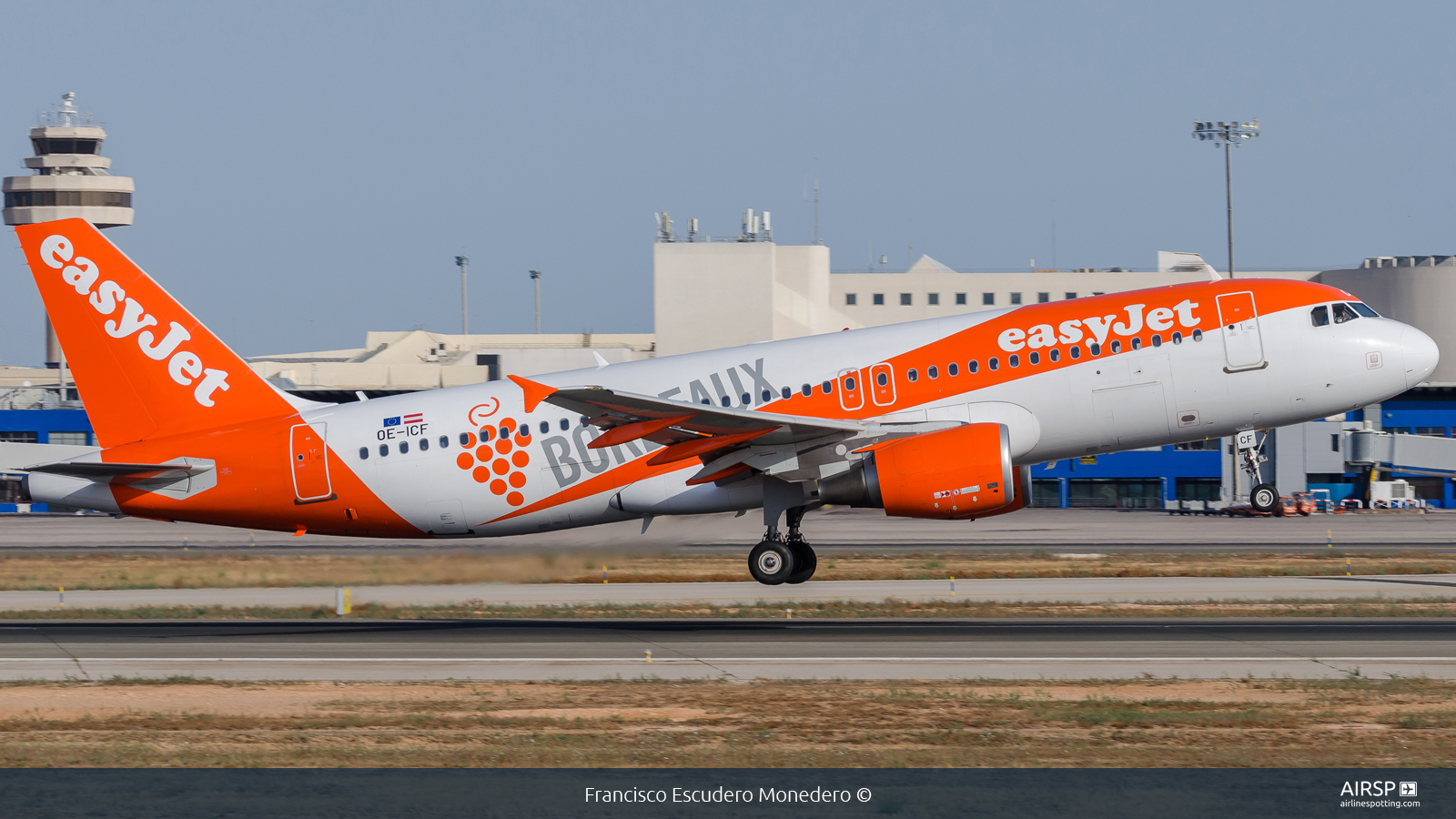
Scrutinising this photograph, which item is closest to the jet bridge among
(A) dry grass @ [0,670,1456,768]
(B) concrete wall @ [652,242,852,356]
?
(B) concrete wall @ [652,242,852,356]

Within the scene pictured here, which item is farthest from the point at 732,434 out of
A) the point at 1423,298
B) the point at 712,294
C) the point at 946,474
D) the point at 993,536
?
the point at 1423,298

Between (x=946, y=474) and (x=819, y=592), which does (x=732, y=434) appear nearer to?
(x=946, y=474)

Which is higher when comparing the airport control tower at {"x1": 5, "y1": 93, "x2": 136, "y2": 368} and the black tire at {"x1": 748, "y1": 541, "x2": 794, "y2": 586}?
the airport control tower at {"x1": 5, "y1": 93, "x2": 136, "y2": 368}

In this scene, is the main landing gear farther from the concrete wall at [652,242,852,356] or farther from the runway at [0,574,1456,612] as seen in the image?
the concrete wall at [652,242,852,356]

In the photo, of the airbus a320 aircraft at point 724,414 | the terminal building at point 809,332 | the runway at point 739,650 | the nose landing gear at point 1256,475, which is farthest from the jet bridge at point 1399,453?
the runway at point 739,650

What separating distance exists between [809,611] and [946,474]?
5570 millimetres

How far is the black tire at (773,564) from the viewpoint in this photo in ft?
89.4

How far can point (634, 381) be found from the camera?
27625 mm

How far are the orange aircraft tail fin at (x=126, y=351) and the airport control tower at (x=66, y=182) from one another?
11728cm

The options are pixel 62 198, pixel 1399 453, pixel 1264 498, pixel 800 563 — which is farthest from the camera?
Answer: pixel 62 198

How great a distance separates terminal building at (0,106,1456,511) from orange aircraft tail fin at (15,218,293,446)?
160 ft

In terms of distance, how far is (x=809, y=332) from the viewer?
110 meters

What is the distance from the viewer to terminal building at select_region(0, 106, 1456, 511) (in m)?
82.9

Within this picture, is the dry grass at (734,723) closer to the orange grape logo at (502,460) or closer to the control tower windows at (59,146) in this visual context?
the orange grape logo at (502,460)
